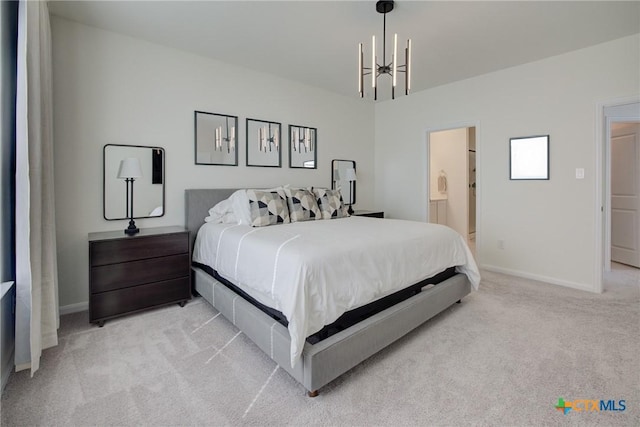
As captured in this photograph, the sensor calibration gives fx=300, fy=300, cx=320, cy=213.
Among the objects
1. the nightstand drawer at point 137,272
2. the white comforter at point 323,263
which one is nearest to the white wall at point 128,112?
the nightstand drawer at point 137,272

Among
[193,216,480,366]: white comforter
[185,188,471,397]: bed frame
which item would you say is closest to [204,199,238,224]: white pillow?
[193,216,480,366]: white comforter

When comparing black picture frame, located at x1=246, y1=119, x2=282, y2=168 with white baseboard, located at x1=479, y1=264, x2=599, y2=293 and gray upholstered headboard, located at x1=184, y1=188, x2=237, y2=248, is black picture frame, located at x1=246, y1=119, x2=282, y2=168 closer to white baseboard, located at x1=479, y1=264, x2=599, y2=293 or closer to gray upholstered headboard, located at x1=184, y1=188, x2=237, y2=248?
gray upholstered headboard, located at x1=184, y1=188, x2=237, y2=248

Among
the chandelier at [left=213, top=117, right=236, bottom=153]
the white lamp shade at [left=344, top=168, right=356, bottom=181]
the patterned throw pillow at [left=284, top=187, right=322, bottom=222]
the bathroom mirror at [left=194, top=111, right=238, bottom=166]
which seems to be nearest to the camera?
the patterned throw pillow at [left=284, top=187, right=322, bottom=222]

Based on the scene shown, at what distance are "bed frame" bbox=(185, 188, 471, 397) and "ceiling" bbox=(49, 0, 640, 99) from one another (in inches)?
91.2

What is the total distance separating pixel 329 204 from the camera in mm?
3648

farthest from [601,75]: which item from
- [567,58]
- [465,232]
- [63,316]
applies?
[63,316]

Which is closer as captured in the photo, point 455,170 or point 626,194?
point 626,194

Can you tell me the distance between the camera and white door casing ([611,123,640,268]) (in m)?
4.09

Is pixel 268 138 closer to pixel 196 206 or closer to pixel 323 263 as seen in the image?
pixel 196 206

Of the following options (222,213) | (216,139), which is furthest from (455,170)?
(222,213)

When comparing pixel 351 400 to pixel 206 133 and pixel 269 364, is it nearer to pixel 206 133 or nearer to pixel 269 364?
pixel 269 364

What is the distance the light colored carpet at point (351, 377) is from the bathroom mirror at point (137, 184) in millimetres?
1023

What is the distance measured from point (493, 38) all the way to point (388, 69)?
4.59 ft
